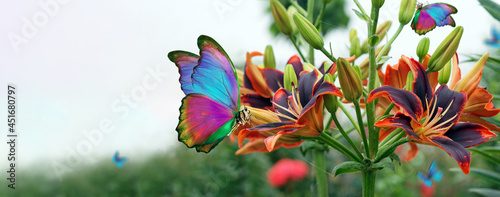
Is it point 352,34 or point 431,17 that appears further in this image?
point 352,34

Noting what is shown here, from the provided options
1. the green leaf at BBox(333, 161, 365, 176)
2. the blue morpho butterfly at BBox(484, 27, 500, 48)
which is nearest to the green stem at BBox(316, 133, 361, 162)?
the green leaf at BBox(333, 161, 365, 176)

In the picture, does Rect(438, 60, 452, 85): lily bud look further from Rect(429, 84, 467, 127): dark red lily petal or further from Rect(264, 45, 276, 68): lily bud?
Rect(264, 45, 276, 68): lily bud

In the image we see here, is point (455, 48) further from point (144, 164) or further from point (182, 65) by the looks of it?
point (144, 164)

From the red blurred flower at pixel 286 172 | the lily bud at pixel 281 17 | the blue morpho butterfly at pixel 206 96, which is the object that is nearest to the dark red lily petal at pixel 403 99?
the blue morpho butterfly at pixel 206 96

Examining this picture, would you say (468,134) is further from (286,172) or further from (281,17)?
(286,172)

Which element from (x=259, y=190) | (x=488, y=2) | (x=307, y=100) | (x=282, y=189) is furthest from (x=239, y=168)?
(x=307, y=100)

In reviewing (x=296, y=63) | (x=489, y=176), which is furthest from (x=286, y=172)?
(x=296, y=63)
